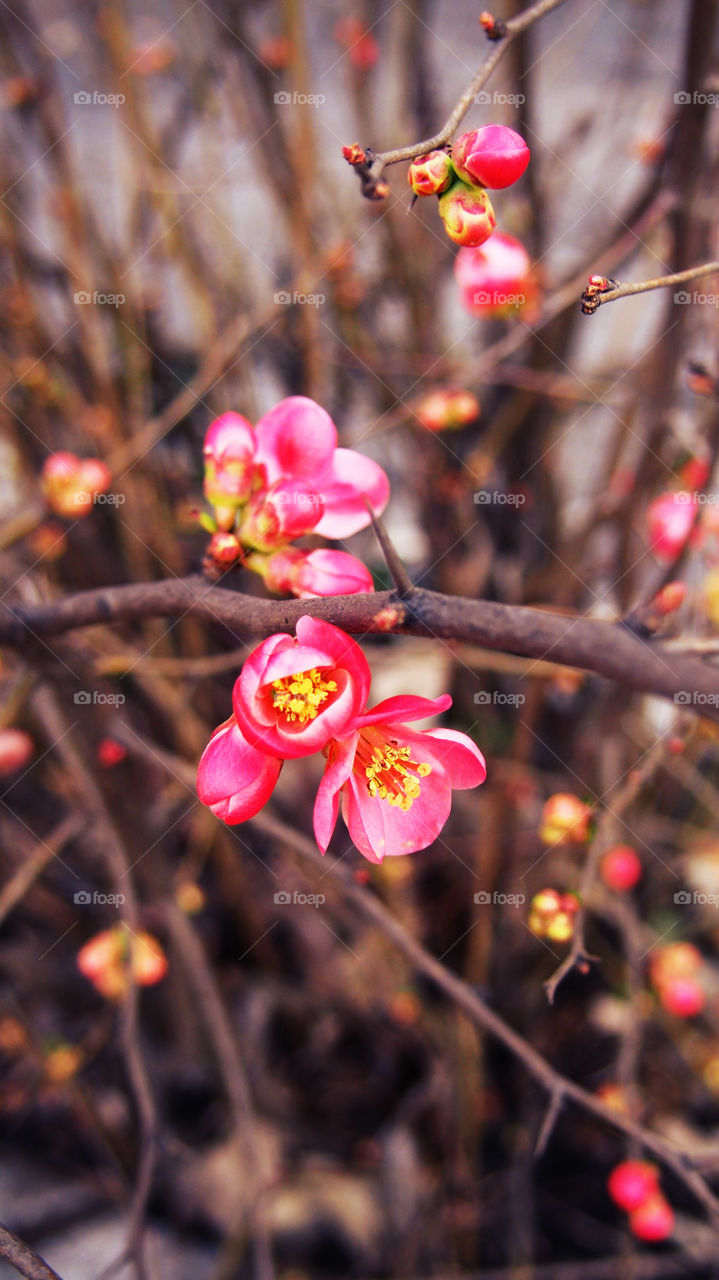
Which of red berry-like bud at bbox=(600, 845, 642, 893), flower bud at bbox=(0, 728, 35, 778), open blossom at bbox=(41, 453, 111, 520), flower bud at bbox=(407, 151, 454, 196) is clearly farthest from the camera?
red berry-like bud at bbox=(600, 845, 642, 893)

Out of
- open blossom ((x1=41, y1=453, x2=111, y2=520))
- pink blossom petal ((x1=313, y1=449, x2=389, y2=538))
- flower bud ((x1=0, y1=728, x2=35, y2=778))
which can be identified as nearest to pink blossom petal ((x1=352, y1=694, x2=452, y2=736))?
pink blossom petal ((x1=313, y1=449, x2=389, y2=538))

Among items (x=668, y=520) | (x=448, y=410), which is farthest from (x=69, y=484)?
(x=668, y=520)

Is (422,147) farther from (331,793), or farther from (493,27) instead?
(331,793)

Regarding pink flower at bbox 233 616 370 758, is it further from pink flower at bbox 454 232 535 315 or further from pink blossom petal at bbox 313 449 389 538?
pink flower at bbox 454 232 535 315

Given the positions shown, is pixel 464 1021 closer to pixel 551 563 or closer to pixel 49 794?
pixel 551 563

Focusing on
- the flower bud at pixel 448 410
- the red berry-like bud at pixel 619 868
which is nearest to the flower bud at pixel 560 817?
the red berry-like bud at pixel 619 868
